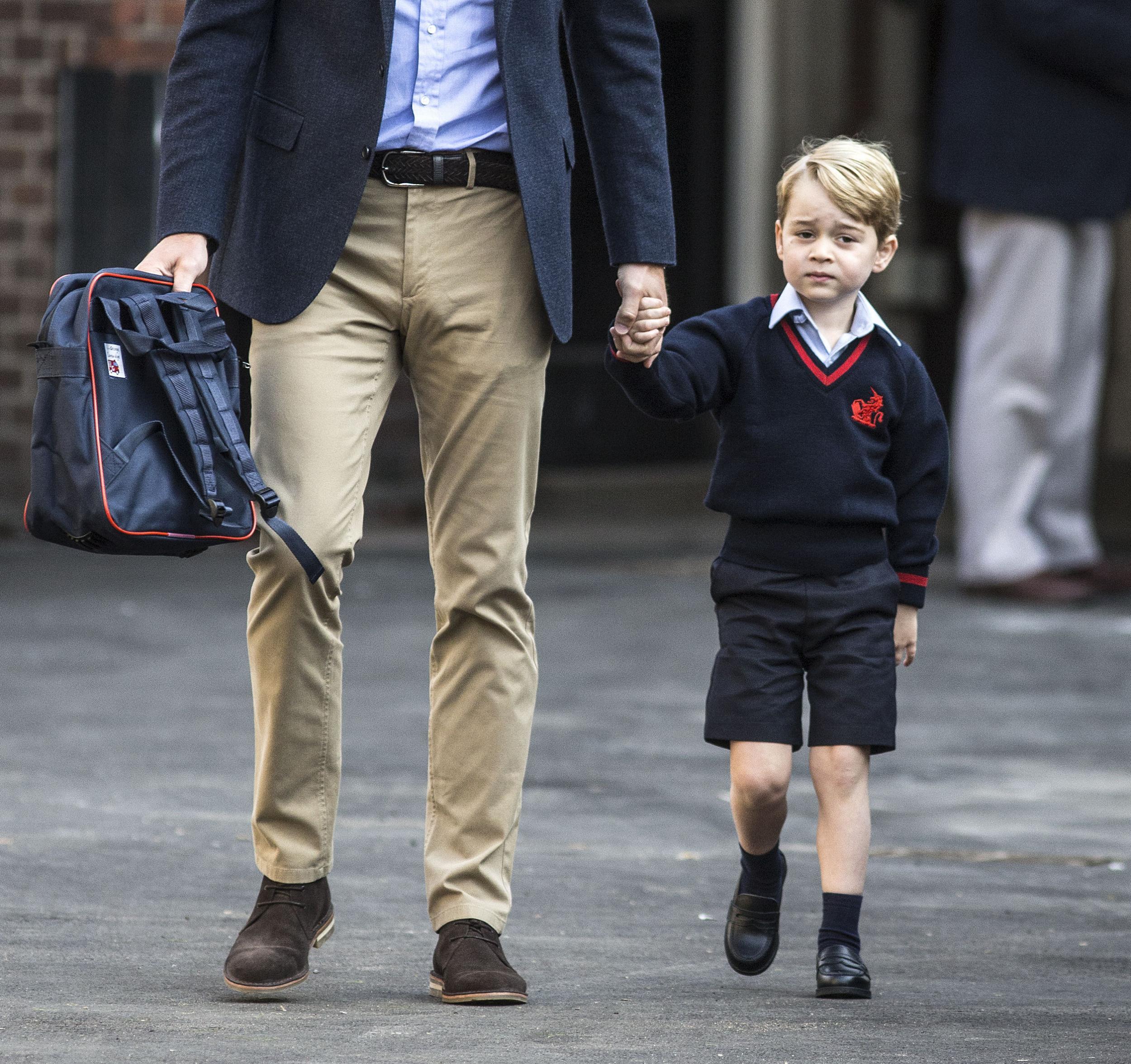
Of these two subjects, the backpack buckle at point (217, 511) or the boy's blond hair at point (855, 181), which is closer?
the backpack buckle at point (217, 511)

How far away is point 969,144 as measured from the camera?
337 inches

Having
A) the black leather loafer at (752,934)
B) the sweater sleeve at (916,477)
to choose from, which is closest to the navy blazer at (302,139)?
the sweater sleeve at (916,477)

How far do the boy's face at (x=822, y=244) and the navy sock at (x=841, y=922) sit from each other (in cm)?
103

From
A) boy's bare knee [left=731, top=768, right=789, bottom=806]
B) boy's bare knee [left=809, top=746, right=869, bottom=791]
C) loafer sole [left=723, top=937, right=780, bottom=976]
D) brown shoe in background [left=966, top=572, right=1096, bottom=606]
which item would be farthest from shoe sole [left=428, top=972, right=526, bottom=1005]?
brown shoe in background [left=966, top=572, right=1096, bottom=606]

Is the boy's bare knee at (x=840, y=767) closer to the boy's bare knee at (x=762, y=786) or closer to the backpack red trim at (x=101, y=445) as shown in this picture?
the boy's bare knee at (x=762, y=786)

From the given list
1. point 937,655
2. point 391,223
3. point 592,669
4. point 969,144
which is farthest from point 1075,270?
point 391,223

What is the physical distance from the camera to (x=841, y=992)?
3676 mm

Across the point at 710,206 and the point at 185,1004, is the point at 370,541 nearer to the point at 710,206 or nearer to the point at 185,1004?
the point at 710,206

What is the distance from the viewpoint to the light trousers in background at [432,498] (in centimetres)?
359

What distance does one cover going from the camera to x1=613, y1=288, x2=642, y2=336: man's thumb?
3.64 m

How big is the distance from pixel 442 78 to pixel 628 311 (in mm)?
487

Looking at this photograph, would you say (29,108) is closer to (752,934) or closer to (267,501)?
(267,501)

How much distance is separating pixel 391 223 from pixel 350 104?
20cm

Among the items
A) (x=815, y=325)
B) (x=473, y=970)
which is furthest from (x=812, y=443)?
(x=473, y=970)
